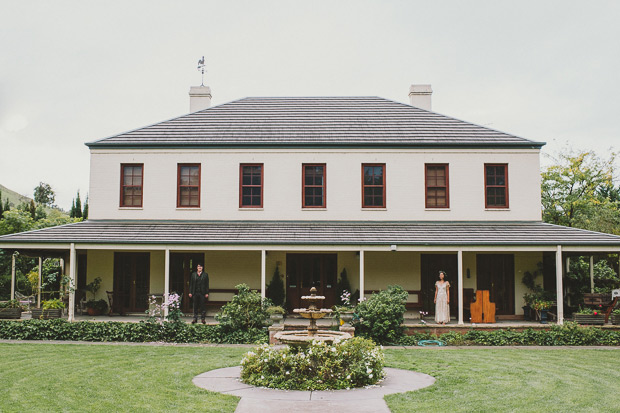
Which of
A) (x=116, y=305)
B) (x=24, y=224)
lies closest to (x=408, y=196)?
(x=116, y=305)

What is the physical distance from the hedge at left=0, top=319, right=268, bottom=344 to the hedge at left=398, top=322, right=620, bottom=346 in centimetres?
513

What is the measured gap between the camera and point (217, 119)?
72.4ft

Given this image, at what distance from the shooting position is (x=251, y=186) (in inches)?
805

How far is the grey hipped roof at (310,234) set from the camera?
1800 centimetres

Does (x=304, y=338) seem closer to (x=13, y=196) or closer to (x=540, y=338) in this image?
(x=540, y=338)

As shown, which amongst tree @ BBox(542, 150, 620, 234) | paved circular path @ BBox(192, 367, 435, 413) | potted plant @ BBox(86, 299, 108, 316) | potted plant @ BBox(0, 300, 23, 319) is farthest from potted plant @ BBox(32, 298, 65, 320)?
tree @ BBox(542, 150, 620, 234)

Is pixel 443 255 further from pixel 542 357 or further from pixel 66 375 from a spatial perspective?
pixel 66 375

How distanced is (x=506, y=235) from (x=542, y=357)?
17.6ft

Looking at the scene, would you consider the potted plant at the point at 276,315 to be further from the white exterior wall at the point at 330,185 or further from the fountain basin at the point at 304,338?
the fountain basin at the point at 304,338

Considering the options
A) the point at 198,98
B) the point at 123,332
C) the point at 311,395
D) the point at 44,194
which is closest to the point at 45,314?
the point at 123,332

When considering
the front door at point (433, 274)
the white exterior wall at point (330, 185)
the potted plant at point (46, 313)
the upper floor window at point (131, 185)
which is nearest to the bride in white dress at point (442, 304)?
the front door at point (433, 274)

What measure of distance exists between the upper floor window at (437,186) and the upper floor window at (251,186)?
19.5 ft

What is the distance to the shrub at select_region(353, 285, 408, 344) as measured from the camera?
53.2 feet

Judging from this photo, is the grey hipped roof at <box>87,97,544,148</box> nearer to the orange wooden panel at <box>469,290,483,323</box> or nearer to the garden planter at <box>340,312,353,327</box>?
the orange wooden panel at <box>469,290,483,323</box>
